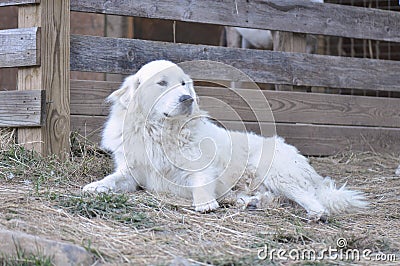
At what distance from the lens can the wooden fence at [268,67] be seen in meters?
5.35

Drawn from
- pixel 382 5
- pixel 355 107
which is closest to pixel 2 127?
pixel 355 107

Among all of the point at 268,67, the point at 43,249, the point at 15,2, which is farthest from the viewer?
the point at 268,67

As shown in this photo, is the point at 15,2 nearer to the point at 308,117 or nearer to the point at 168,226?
the point at 168,226

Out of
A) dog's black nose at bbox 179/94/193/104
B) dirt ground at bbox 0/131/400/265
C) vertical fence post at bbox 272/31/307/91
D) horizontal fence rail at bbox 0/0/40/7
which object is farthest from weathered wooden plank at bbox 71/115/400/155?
horizontal fence rail at bbox 0/0/40/7

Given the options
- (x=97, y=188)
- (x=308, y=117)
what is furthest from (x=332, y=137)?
(x=97, y=188)

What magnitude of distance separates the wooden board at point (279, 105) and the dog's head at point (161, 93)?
2.89ft

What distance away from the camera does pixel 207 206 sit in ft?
14.5

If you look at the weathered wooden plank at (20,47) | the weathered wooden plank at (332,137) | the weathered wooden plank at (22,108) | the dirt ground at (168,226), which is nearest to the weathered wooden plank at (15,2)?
the weathered wooden plank at (20,47)

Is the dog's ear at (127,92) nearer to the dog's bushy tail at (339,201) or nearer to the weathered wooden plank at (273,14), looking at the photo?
the weathered wooden plank at (273,14)

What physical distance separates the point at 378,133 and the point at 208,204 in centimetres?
324

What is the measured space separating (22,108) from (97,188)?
1.13 metres

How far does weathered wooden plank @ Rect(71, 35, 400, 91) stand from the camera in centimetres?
558

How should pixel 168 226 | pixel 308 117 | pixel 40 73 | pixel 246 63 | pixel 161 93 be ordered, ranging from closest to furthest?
pixel 168 226 < pixel 161 93 < pixel 40 73 < pixel 246 63 < pixel 308 117

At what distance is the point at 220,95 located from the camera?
6.33 metres
